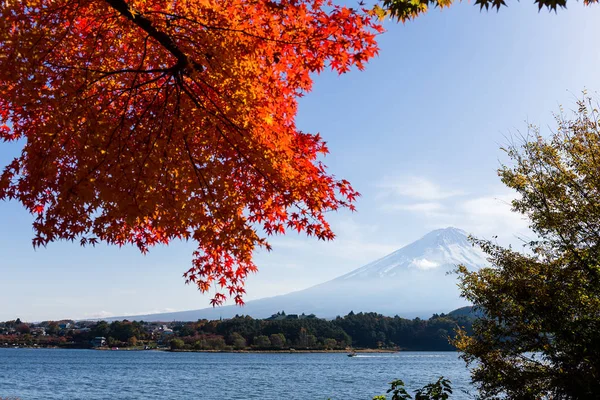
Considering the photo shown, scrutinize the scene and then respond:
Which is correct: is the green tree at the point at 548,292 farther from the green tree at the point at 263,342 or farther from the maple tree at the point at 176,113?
the green tree at the point at 263,342

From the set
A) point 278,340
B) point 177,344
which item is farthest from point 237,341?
point 177,344

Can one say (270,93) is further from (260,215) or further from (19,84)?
(19,84)

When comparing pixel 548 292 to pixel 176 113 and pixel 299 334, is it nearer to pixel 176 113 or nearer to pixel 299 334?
pixel 176 113

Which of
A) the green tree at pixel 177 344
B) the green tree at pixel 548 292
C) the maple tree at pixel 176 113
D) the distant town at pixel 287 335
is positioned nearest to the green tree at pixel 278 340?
the distant town at pixel 287 335

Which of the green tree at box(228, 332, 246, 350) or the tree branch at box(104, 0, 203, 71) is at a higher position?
the tree branch at box(104, 0, 203, 71)

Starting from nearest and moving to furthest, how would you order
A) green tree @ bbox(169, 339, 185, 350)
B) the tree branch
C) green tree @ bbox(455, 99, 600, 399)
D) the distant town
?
the tree branch
green tree @ bbox(455, 99, 600, 399)
the distant town
green tree @ bbox(169, 339, 185, 350)

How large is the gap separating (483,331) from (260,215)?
868cm

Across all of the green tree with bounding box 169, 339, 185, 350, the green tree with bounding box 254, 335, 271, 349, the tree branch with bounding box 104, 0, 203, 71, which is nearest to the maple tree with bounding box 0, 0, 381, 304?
the tree branch with bounding box 104, 0, 203, 71

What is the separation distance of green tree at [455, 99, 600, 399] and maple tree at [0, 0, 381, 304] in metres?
7.25

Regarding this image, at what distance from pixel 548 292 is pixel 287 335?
129725 millimetres

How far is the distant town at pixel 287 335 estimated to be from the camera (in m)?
127

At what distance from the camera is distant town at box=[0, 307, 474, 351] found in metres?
127

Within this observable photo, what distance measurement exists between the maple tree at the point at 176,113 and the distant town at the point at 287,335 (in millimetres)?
103912

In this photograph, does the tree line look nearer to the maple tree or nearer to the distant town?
the distant town
